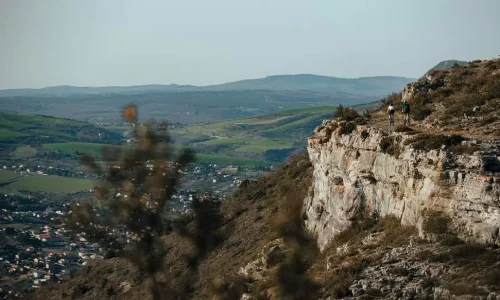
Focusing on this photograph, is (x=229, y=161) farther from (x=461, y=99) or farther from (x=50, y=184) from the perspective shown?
(x=461, y=99)

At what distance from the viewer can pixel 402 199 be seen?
22359mm

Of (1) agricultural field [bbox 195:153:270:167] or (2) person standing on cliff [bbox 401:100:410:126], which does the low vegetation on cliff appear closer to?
(2) person standing on cliff [bbox 401:100:410:126]

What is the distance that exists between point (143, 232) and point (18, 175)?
451ft

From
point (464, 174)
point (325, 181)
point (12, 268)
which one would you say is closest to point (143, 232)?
point (464, 174)

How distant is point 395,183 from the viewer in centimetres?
2305

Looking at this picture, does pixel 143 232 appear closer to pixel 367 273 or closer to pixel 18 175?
pixel 367 273

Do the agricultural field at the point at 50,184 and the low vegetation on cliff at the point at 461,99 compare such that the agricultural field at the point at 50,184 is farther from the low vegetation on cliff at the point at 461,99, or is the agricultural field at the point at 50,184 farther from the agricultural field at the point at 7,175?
the low vegetation on cliff at the point at 461,99

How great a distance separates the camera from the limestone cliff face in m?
18.5

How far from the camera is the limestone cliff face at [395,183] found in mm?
18484

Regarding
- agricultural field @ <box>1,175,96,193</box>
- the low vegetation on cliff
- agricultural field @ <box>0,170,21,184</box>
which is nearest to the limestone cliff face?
the low vegetation on cliff

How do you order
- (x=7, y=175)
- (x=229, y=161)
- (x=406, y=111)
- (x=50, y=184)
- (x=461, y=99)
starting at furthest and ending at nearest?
(x=229, y=161), (x=7, y=175), (x=50, y=184), (x=461, y=99), (x=406, y=111)

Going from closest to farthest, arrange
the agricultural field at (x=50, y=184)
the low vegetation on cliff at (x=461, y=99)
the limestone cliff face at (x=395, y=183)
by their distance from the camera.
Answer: the limestone cliff face at (x=395, y=183) → the low vegetation on cliff at (x=461, y=99) → the agricultural field at (x=50, y=184)

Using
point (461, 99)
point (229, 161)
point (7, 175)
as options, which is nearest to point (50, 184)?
point (7, 175)

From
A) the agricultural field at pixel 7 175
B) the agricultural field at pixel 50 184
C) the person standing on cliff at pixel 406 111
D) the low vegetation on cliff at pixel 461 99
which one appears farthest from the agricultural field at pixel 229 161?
the person standing on cliff at pixel 406 111
